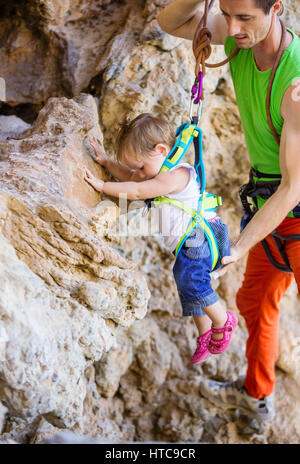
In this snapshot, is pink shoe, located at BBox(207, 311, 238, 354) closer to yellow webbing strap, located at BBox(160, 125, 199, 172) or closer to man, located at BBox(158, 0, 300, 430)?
man, located at BBox(158, 0, 300, 430)

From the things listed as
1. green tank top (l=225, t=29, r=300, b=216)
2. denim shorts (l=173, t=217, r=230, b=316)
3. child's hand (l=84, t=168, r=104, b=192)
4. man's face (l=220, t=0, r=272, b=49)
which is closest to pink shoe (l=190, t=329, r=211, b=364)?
denim shorts (l=173, t=217, r=230, b=316)

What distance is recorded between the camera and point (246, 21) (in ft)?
5.38

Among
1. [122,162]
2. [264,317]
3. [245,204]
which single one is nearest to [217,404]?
[264,317]

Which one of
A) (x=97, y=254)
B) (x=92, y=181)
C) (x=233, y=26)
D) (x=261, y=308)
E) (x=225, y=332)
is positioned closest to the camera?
(x=97, y=254)

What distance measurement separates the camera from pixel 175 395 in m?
2.88

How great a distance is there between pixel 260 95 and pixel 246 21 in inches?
10.5

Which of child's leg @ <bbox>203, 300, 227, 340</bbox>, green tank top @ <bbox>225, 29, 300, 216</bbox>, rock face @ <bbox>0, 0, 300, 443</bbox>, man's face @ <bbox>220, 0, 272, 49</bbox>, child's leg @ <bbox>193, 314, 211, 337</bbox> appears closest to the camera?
rock face @ <bbox>0, 0, 300, 443</bbox>

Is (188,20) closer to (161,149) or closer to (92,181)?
(161,149)

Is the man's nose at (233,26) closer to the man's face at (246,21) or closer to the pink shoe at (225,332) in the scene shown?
the man's face at (246,21)

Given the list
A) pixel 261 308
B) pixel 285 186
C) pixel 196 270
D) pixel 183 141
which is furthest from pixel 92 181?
pixel 261 308

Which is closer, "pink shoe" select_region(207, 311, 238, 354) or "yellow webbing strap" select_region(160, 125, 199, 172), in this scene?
"yellow webbing strap" select_region(160, 125, 199, 172)

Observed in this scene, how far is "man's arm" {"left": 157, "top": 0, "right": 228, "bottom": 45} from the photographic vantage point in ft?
6.48

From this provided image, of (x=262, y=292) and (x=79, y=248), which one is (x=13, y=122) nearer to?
(x=79, y=248)

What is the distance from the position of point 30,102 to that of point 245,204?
43.4 inches
